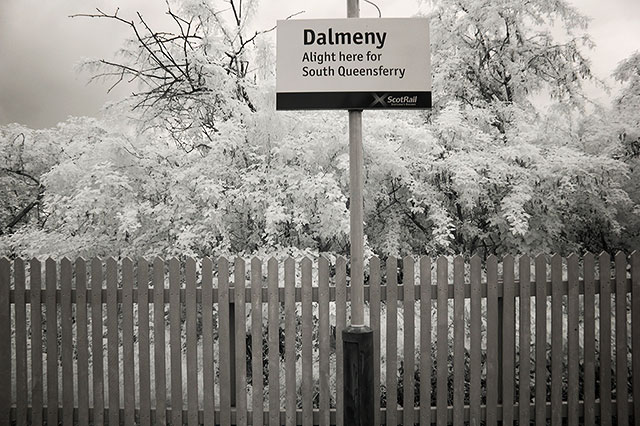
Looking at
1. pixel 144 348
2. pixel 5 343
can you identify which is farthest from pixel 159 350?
pixel 5 343

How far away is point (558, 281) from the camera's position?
4227mm

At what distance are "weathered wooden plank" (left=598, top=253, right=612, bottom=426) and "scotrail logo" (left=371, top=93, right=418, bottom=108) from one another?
2.33 metres

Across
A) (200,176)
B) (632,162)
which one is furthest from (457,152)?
(200,176)

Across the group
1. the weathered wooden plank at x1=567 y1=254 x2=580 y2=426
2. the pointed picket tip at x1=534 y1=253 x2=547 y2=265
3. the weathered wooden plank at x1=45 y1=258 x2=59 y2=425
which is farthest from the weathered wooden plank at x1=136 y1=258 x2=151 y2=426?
the weathered wooden plank at x1=567 y1=254 x2=580 y2=426

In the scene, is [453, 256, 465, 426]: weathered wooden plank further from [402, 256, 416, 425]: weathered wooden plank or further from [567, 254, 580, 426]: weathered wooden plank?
[567, 254, 580, 426]: weathered wooden plank

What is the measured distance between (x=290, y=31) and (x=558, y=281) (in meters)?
3.06

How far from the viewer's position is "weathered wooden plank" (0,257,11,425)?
4.19 m

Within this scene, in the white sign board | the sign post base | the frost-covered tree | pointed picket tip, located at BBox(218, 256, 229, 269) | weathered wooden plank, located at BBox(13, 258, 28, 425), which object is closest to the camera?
the white sign board

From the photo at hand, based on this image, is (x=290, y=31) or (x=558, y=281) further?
(x=558, y=281)

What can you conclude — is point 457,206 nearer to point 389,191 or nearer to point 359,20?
point 389,191

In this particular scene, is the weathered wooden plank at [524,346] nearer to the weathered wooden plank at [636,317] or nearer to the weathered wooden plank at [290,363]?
the weathered wooden plank at [636,317]

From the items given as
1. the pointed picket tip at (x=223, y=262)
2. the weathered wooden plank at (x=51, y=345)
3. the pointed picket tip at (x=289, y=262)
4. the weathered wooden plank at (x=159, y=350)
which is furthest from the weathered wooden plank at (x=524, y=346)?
the weathered wooden plank at (x=51, y=345)

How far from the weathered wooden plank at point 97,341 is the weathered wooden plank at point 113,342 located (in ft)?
0.24

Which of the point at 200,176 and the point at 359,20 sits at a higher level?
the point at 359,20
